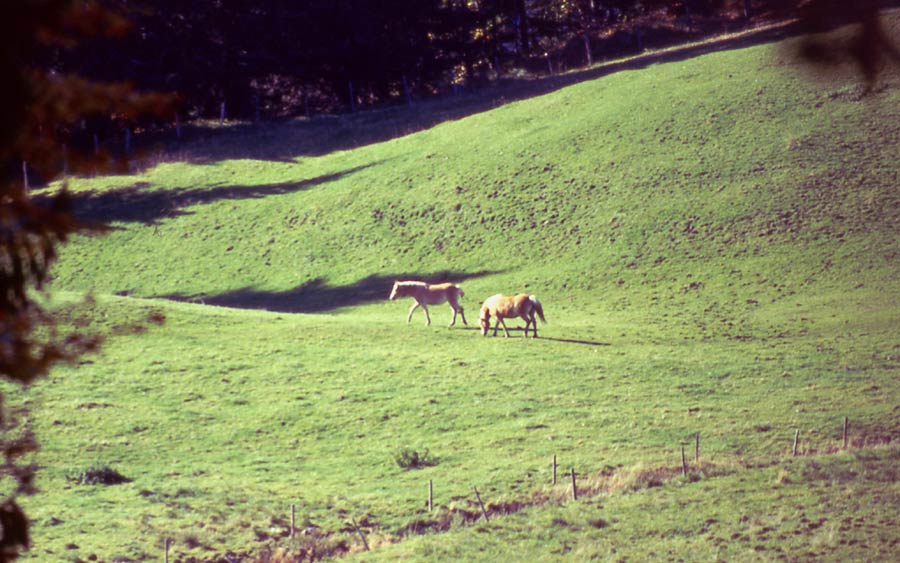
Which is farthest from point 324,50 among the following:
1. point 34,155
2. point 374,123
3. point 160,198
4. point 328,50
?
point 34,155

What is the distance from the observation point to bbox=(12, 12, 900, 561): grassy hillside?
19062mm

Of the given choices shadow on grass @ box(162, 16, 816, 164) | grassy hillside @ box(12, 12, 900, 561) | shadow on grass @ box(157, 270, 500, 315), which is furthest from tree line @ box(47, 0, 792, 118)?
shadow on grass @ box(157, 270, 500, 315)

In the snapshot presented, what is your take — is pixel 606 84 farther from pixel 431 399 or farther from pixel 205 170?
pixel 431 399

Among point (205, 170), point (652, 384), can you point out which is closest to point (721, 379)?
point (652, 384)

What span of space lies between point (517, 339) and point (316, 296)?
1465cm

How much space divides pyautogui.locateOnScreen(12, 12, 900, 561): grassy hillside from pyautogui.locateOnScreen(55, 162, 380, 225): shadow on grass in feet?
0.79

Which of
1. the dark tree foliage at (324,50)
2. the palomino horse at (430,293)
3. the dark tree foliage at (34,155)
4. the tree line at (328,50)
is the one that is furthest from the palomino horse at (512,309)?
the tree line at (328,50)

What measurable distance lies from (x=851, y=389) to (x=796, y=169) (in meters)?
24.3

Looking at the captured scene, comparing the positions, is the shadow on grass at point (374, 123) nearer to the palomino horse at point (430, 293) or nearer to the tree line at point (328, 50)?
the tree line at point (328, 50)

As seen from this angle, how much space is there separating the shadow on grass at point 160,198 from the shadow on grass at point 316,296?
12.9 metres

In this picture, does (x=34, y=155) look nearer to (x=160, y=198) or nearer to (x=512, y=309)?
(x=512, y=309)

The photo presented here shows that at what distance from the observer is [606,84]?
216ft

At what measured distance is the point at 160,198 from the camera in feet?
194

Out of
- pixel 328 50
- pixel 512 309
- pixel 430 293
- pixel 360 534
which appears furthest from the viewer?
pixel 328 50
